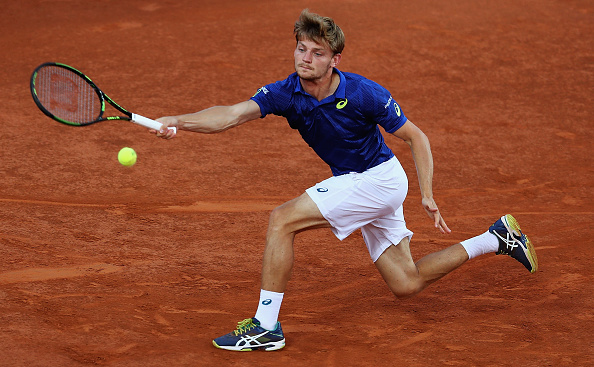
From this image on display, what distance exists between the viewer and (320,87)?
16.6 feet

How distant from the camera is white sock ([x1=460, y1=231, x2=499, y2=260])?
5.65 metres

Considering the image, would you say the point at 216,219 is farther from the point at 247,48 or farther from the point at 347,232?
the point at 247,48

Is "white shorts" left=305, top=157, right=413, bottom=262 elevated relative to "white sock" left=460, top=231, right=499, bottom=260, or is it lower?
elevated

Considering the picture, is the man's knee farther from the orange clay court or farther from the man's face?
the man's face

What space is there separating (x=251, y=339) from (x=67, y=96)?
1.85 metres

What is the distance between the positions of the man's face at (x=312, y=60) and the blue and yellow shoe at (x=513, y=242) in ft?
5.79

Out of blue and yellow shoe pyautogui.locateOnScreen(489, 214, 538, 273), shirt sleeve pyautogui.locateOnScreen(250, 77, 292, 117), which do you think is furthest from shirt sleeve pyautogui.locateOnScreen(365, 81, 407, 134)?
blue and yellow shoe pyautogui.locateOnScreen(489, 214, 538, 273)

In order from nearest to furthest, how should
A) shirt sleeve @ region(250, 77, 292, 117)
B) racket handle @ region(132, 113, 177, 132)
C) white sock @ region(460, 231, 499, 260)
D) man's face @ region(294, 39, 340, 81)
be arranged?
racket handle @ region(132, 113, 177, 132), man's face @ region(294, 39, 340, 81), shirt sleeve @ region(250, 77, 292, 117), white sock @ region(460, 231, 499, 260)

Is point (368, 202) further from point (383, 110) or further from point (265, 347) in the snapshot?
point (265, 347)

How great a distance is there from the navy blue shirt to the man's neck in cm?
3

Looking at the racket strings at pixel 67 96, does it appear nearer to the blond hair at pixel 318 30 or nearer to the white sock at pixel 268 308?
the blond hair at pixel 318 30

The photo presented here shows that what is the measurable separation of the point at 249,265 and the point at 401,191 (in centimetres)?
159

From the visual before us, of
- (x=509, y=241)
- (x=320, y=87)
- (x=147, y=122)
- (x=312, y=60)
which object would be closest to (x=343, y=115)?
(x=320, y=87)

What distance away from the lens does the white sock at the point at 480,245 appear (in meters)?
5.65
